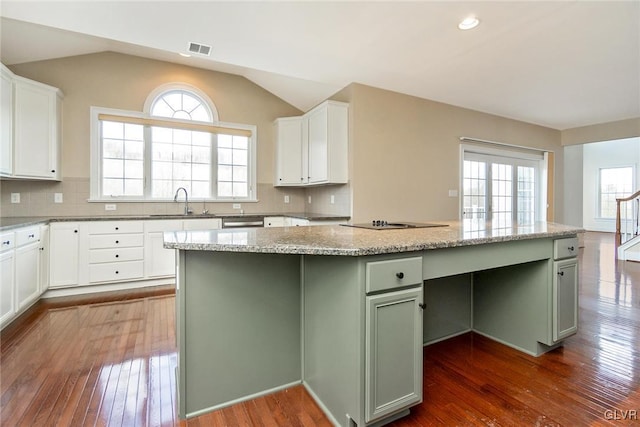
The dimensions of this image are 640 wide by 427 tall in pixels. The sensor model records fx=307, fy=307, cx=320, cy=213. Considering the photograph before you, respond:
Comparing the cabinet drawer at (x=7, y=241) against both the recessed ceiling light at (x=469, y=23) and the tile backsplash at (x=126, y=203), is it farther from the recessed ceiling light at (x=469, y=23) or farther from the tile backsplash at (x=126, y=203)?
the recessed ceiling light at (x=469, y=23)

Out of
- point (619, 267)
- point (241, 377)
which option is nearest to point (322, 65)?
point (241, 377)

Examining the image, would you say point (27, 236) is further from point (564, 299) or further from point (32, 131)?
point (564, 299)

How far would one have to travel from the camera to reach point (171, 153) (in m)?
4.45

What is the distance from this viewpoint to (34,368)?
1950 mm

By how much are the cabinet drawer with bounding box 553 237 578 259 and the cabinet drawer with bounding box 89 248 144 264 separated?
417 centimetres

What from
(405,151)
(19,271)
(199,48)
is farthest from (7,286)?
(405,151)

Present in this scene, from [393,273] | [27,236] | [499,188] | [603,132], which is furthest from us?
[603,132]

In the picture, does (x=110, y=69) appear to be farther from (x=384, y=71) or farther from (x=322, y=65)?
(x=384, y=71)

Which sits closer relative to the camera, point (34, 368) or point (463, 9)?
point (34, 368)

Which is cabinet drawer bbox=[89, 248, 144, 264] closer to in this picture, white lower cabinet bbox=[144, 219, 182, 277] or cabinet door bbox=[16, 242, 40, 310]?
white lower cabinet bbox=[144, 219, 182, 277]

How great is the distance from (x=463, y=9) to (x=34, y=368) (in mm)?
3976

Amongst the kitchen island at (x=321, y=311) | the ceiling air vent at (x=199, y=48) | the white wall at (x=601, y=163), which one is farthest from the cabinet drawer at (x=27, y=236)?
the white wall at (x=601, y=163)

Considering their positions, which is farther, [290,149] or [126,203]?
[290,149]

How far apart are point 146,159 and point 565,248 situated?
4.77 m
